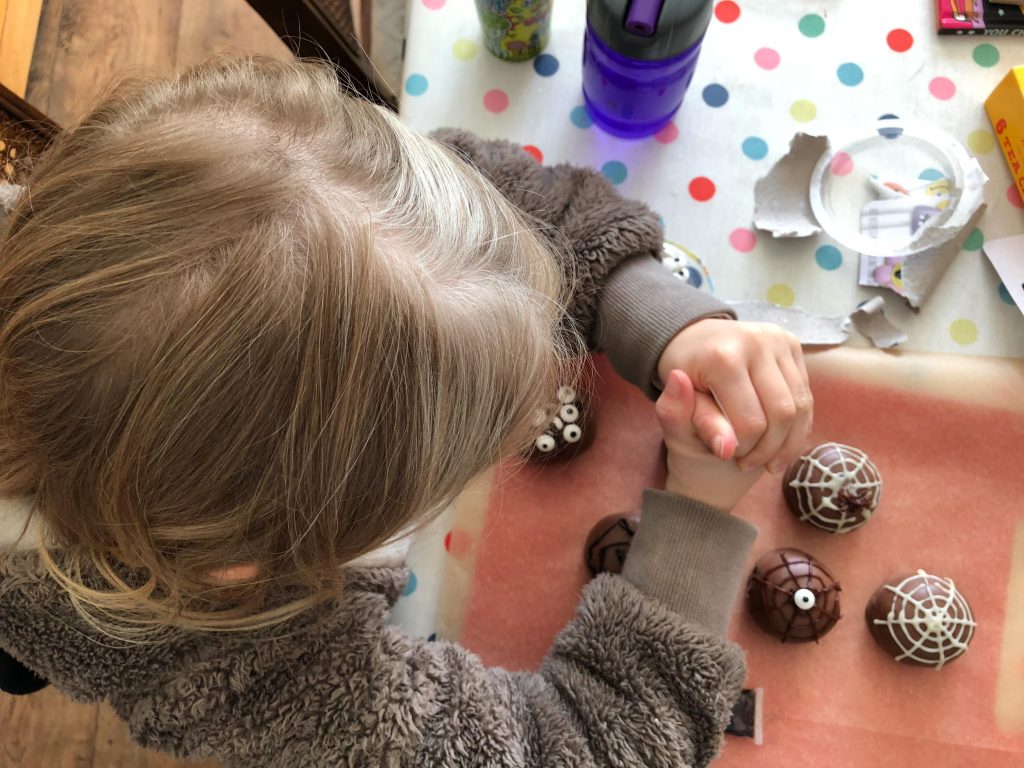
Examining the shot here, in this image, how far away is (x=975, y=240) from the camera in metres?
0.64

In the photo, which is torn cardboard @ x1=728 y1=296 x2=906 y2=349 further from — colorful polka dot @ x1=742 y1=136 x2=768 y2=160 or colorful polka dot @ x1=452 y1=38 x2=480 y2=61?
colorful polka dot @ x1=452 y1=38 x2=480 y2=61

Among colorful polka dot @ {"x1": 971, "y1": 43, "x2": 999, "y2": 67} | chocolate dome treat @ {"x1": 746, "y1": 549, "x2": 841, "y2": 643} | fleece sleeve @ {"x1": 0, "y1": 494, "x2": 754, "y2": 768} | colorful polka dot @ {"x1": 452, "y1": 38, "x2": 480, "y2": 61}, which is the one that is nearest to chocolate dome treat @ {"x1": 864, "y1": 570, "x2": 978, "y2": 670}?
chocolate dome treat @ {"x1": 746, "y1": 549, "x2": 841, "y2": 643}

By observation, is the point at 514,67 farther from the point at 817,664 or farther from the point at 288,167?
the point at 817,664

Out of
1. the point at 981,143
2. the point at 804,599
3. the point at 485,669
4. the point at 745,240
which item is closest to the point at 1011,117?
the point at 981,143

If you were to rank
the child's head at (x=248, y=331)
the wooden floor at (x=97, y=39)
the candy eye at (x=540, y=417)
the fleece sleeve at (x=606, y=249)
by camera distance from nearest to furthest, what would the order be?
the child's head at (x=248, y=331), the candy eye at (x=540, y=417), the fleece sleeve at (x=606, y=249), the wooden floor at (x=97, y=39)

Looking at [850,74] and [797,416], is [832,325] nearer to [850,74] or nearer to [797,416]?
[797,416]

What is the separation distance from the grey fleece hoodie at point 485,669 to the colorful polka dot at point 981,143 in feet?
0.97

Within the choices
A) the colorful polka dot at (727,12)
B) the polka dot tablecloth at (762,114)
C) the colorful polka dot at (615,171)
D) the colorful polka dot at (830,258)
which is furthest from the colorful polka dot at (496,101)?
the colorful polka dot at (830,258)

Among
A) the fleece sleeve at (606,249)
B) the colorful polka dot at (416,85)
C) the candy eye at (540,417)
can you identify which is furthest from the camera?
the colorful polka dot at (416,85)

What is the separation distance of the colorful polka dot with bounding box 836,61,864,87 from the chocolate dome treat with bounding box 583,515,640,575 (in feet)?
1.46

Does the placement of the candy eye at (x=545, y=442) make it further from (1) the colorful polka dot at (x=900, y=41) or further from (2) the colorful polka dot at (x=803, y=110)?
(1) the colorful polka dot at (x=900, y=41)

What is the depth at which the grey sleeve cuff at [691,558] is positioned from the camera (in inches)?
22.0

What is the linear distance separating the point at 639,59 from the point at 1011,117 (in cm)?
34

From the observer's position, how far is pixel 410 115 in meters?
0.69
